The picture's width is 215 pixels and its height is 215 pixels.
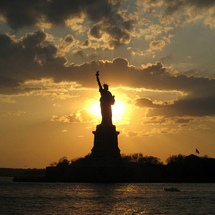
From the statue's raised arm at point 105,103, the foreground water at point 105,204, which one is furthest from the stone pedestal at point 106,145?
the foreground water at point 105,204

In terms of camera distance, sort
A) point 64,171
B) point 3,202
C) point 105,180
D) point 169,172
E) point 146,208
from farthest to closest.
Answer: point 169,172 < point 64,171 < point 105,180 < point 3,202 < point 146,208

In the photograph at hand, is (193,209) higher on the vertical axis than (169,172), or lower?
lower

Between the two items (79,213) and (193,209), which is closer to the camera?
(79,213)

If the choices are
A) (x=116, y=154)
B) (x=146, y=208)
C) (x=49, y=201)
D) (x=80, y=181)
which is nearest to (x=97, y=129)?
(x=116, y=154)

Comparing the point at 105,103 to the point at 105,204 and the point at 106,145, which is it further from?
the point at 105,204

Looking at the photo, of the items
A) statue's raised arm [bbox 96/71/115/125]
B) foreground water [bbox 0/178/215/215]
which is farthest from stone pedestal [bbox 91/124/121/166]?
foreground water [bbox 0/178/215/215]

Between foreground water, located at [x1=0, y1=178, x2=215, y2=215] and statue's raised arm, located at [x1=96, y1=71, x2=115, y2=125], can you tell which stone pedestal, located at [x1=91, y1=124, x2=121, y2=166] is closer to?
statue's raised arm, located at [x1=96, y1=71, x2=115, y2=125]

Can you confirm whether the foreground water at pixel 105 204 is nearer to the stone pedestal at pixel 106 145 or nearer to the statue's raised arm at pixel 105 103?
the stone pedestal at pixel 106 145

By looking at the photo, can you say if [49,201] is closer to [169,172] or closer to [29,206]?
[29,206]

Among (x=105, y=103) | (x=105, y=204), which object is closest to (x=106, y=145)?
(x=105, y=103)
